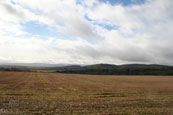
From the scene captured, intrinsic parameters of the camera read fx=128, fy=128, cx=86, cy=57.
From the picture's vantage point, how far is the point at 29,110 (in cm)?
936

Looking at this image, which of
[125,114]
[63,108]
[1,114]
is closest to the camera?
[1,114]

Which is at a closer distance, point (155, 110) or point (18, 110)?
point (18, 110)

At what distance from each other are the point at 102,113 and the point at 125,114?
1620 mm

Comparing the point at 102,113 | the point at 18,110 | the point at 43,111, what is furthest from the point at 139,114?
the point at 18,110

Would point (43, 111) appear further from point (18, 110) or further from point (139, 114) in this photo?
point (139, 114)

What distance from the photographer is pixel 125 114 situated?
29.7 feet

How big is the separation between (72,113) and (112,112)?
2.93 metres

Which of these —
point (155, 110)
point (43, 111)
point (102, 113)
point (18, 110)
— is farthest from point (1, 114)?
point (155, 110)

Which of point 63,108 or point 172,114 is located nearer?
point 172,114

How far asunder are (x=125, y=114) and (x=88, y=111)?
2.65 meters

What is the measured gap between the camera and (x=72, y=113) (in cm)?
904

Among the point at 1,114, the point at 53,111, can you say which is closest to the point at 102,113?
the point at 53,111

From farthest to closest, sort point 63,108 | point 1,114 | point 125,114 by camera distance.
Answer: point 63,108
point 125,114
point 1,114

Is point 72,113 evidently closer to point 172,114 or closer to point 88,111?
point 88,111
